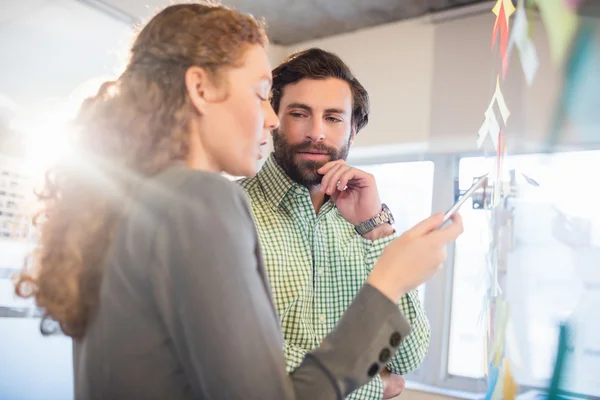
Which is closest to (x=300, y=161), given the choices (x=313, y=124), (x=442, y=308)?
(x=313, y=124)

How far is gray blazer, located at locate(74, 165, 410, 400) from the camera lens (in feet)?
1.34

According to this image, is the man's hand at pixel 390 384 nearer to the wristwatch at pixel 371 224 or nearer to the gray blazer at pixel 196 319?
the wristwatch at pixel 371 224

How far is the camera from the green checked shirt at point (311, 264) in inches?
34.9

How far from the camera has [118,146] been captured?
512mm

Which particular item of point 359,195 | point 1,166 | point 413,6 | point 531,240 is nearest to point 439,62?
point 413,6

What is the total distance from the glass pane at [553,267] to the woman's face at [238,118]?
28 cm

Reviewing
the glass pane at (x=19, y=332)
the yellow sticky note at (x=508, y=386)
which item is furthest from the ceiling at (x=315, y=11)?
the yellow sticky note at (x=508, y=386)

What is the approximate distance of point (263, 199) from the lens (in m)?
1.02

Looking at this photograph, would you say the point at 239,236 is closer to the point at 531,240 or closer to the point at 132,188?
the point at 132,188

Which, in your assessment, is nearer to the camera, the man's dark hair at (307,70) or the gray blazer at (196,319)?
the gray blazer at (196,319)

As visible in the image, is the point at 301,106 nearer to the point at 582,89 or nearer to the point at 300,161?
the point at 300,161

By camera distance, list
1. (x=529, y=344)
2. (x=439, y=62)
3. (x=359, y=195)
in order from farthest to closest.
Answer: (x=439, y=62) → (x=359, y=195) → (x=529, y=344)

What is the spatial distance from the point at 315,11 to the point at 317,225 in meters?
1.73

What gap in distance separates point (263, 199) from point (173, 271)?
0.60 m
